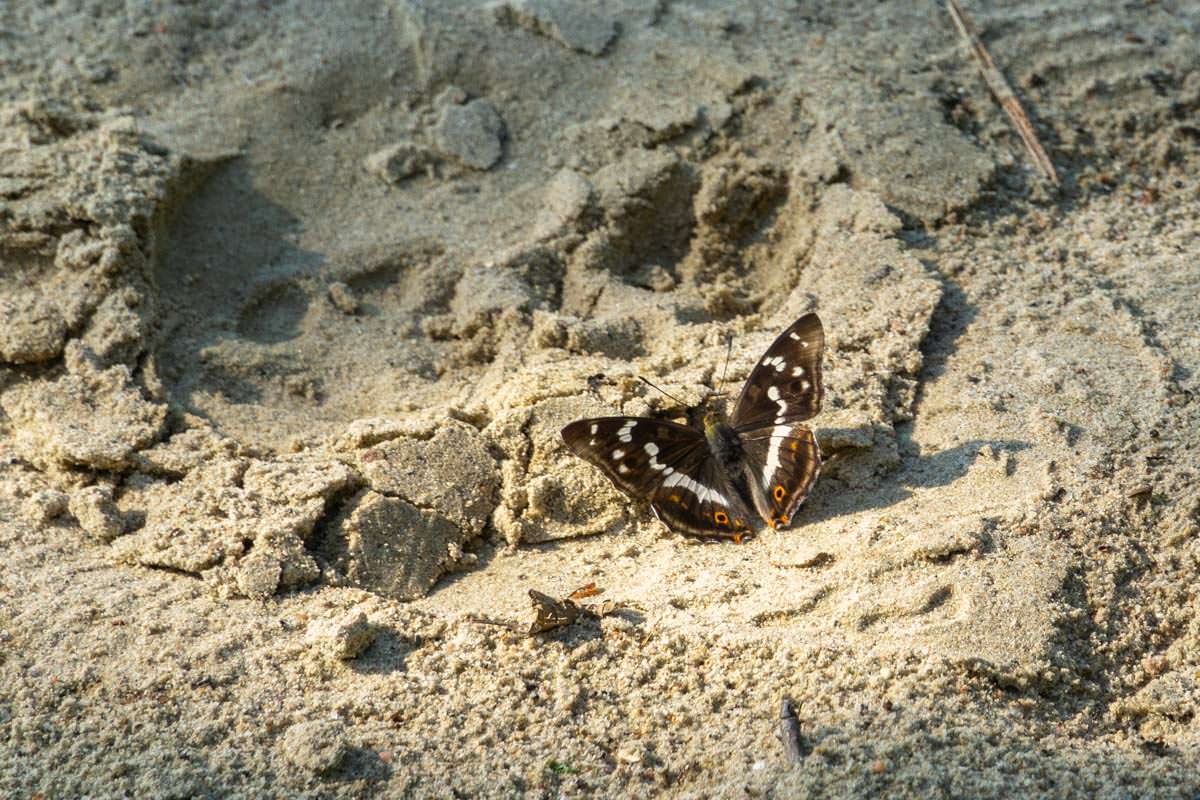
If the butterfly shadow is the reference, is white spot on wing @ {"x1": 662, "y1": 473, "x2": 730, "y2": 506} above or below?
above

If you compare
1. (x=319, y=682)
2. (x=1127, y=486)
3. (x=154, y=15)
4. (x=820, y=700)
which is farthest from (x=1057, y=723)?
(x=154, y=15)

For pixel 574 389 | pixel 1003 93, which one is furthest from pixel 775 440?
pixel 1003 93

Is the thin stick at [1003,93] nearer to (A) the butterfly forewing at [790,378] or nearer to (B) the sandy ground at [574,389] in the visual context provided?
(B) the sandy ground at [574,389]

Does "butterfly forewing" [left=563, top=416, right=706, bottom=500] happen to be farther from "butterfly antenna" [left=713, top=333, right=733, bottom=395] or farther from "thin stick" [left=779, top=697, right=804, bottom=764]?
"thin stick" [left=779, top=697, right=804, bottom=764]

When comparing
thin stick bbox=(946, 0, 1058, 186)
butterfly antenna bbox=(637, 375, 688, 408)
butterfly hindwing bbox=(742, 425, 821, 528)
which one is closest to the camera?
butterfly hindwing bbox=(742, 425, 821, 528)

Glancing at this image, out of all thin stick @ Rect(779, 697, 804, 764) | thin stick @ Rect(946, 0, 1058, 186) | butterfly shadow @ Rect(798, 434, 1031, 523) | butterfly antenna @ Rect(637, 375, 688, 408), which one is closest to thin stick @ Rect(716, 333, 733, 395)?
butterfly antenna @ Rect(637, 375, 688, 408)

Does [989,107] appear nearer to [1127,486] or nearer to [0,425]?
[1127,486]
